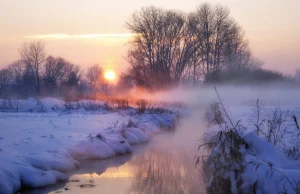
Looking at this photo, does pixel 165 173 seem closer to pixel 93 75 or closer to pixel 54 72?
pixel 54 72

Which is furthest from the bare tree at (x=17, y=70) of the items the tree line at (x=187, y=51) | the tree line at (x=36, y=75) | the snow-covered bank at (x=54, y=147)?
the snow-covered bank at (x=54, y=147)

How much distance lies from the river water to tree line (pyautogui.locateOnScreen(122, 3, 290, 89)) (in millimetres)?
35287

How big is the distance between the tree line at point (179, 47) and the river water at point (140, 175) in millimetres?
35287

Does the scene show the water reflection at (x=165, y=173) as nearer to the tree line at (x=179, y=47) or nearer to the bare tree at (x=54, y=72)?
the tree line at (x=179, y=47)

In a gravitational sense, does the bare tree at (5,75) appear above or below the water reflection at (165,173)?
above

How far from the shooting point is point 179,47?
50.3 meters

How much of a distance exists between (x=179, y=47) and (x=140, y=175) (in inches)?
1626

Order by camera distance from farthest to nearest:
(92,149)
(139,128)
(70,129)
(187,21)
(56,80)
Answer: (56,80)
(187,21)
(139,128)
(70,129)
(92,149)

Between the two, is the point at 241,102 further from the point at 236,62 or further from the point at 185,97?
the point at 236,62

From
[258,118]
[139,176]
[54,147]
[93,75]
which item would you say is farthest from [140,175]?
[93,75]

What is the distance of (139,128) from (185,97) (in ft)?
95.4

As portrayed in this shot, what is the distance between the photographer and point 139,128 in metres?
17.4

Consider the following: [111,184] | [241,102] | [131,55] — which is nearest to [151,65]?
[131,55]

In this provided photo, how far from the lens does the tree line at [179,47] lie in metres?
48.5
